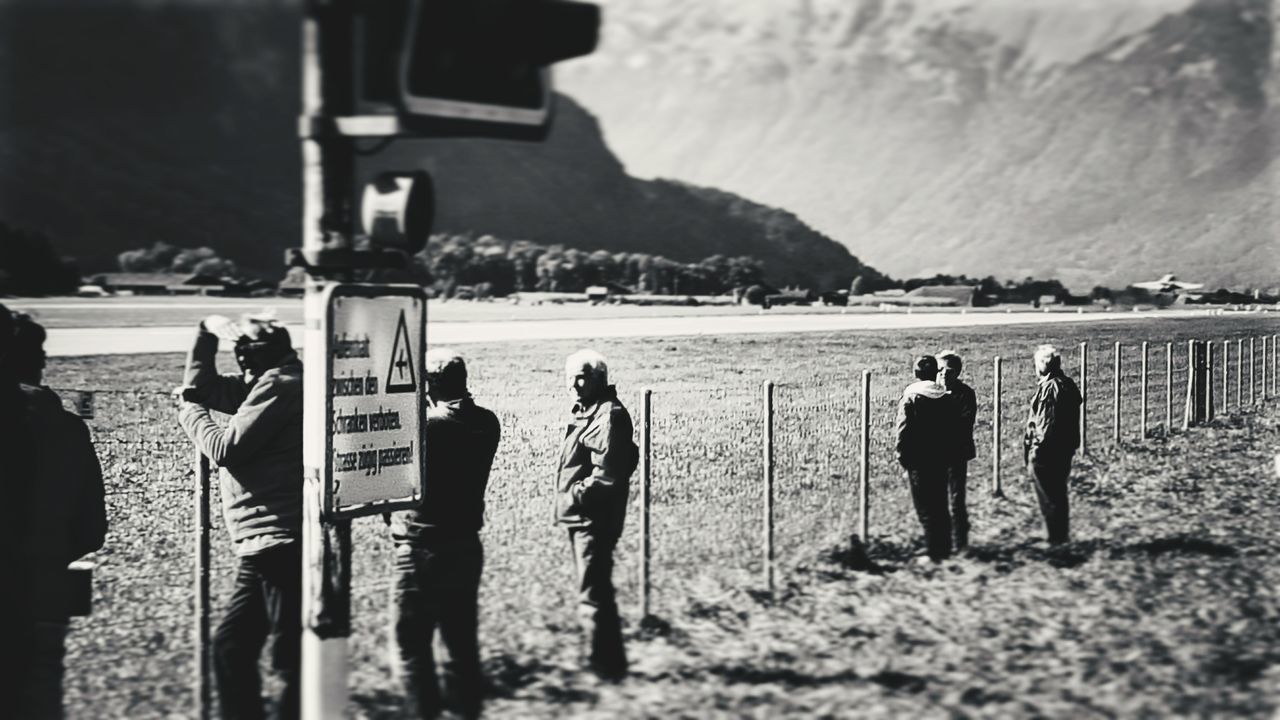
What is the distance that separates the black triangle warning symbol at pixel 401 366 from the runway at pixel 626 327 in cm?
2653

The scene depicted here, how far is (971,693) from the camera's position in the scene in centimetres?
600

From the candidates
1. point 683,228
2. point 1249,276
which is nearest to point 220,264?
point 683,228

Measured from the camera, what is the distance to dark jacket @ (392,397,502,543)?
18.4ft

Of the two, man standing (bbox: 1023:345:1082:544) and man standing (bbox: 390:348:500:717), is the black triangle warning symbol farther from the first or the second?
man standing (bbox: 1023:345:1082:544)

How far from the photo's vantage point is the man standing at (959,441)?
32.1 ft

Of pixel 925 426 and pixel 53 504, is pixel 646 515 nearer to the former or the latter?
pixel 925 426

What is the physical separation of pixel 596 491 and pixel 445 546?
850mm

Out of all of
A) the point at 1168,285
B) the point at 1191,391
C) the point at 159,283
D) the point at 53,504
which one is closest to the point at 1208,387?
the point at 1191,391

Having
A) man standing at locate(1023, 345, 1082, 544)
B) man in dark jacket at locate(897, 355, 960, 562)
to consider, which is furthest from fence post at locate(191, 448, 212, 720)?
man standing at locate(1023, 345, 1082, 544)

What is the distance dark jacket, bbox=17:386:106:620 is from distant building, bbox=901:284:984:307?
113 feet

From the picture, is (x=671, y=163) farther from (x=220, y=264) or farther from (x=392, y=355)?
(x=392, y=355)

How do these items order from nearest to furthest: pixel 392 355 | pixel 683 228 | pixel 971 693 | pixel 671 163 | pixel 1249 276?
pixel 392 355 → pixel 971 693 → pixel 1249 276 → pixel 671 163 → pixel 683 228

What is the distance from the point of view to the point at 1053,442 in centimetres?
1000

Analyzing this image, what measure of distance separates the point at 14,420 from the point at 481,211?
151 ft
